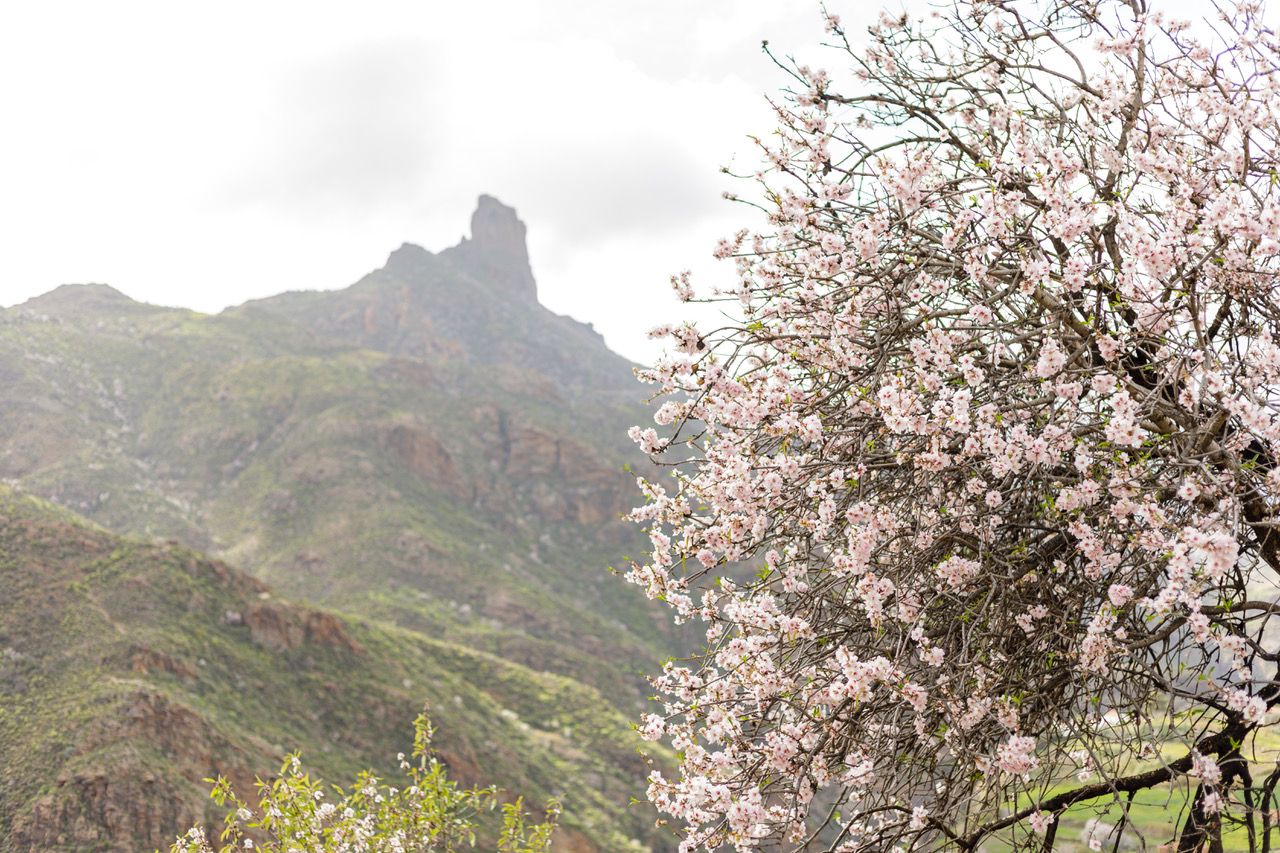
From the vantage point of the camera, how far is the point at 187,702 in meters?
23.3

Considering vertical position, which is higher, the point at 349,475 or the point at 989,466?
the point at 349,475

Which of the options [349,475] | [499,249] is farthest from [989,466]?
[499,249]

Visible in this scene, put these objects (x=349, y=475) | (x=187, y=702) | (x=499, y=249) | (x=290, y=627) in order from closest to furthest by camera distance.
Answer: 1. (x=187, y=702)
2. (x=290, y=627)
3. (x=349, y=475)
4. (x=499, y=249)

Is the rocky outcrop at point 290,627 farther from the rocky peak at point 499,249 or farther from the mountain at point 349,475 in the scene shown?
the rocky peak at point 499,249

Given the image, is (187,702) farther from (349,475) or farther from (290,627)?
(349,475)

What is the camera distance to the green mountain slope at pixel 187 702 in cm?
1905

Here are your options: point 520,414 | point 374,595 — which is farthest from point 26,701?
point 520,414

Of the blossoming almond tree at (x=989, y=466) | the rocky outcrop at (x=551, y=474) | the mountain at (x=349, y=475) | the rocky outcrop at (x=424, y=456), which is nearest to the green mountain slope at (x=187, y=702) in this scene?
the mountain at (x=349, y=475)

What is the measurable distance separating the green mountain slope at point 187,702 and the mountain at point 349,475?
0.73 meters

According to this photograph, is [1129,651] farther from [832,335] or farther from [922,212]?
[922,212]

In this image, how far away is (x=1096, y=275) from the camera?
4789 millimetres

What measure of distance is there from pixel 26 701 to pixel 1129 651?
23958 mm

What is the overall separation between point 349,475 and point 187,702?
45.8 meters

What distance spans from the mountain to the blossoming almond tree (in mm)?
24153
